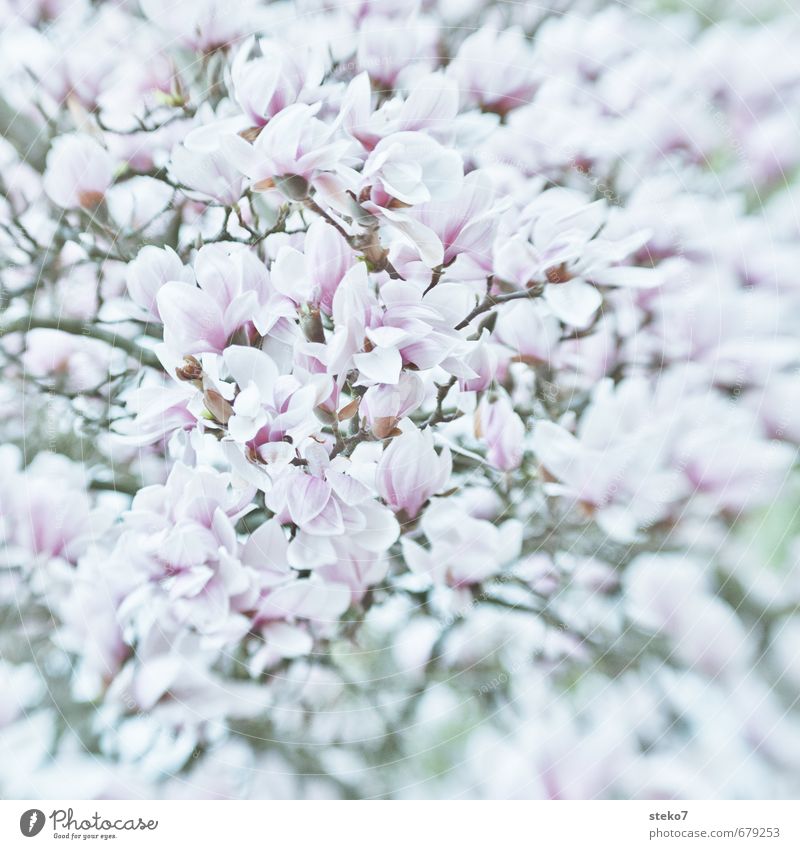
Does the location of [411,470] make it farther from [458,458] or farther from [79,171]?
[79,171]

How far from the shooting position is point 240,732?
35cm

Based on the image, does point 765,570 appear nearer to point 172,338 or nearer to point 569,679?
point 569,679

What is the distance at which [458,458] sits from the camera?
34 cm

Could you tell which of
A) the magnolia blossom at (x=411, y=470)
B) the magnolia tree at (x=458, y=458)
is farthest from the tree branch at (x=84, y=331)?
the magnolia blossom at (x=411, y=470)

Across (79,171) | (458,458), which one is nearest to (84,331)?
(79,171)

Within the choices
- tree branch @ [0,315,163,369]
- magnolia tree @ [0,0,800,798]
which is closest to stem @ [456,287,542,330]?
magnolia tree @ [0,0,800,798]

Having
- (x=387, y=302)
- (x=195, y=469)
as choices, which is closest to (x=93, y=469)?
(x=195, y=469)

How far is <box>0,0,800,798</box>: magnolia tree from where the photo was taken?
0.34 meters

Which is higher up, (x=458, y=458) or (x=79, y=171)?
(x=79, y=171)

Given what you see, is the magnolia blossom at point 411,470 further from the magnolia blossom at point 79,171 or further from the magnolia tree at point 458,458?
the magnolia blossom at point 79,171

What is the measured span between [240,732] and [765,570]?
247mm

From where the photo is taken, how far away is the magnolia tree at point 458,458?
338 mm

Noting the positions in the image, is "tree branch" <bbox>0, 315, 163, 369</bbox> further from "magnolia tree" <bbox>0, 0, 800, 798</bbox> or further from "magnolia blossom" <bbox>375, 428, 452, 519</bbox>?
"magnolia blossom" <bbox>375, 428, 452, 519</bbox>

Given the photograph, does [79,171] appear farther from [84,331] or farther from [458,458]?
[458,458]
